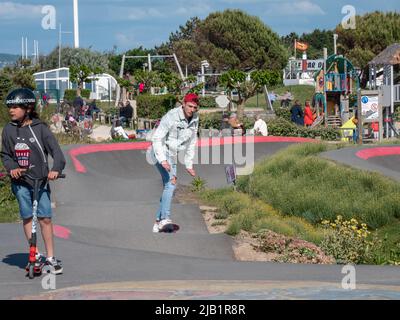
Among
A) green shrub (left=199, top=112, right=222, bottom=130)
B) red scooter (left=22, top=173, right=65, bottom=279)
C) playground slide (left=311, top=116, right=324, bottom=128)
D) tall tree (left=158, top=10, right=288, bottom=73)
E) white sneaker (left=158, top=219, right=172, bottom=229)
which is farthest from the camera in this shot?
tall tree (left=158, top=10, right=288, bottom=73)

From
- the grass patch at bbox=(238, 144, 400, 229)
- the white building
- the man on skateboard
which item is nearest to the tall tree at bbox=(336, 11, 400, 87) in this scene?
the white building

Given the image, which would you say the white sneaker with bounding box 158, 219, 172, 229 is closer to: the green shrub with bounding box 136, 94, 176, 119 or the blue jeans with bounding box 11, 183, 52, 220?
the blue jeans with bounding box 11, 183, 52, 220

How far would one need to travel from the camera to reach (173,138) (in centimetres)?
1184

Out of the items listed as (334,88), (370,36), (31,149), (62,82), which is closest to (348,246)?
(31,149)

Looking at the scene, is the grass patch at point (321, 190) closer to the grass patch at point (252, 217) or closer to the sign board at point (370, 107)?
Result: the grass patch at point (252, 217)

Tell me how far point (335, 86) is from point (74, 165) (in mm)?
23643

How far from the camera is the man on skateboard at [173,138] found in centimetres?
1171

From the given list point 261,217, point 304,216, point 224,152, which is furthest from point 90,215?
point 224,152

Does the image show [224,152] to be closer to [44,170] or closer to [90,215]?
[90,215]

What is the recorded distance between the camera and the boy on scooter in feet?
27.8

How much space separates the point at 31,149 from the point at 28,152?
0.14 feet

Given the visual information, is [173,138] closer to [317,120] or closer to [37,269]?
[37,269]

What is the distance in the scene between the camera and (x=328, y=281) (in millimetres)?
8383

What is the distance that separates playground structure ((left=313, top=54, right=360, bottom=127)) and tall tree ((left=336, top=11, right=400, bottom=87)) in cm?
4241
